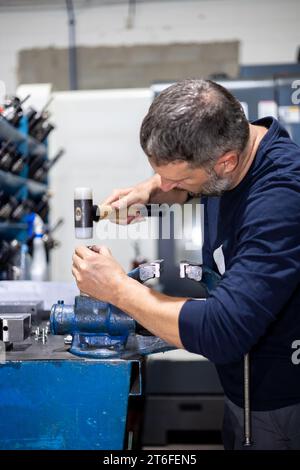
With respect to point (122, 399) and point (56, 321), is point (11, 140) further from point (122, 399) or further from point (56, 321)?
point (122, 399)

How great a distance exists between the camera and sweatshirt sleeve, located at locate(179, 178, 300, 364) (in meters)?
0.93

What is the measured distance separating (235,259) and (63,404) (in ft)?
1.62

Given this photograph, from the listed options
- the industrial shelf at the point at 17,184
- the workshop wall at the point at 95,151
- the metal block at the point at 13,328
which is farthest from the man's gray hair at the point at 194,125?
the workshop wall at the point at 95,151

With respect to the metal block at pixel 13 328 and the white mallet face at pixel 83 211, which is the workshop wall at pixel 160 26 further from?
the metal block at pixel 13 328

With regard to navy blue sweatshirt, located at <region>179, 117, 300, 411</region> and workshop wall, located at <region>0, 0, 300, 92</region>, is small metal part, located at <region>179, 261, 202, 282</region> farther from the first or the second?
workshop wall, located at <region>0, 0, 300, 92</region>

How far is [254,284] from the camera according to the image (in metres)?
0.93

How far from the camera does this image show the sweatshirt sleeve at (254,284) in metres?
0.93

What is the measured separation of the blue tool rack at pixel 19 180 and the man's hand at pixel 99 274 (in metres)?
1.24

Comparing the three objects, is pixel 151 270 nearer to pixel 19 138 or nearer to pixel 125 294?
pixel 125 294

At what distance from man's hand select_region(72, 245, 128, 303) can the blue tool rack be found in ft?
4.06

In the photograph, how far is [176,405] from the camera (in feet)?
8.32

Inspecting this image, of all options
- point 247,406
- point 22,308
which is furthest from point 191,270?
point 22,308

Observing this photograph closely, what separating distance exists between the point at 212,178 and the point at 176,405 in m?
1.74
